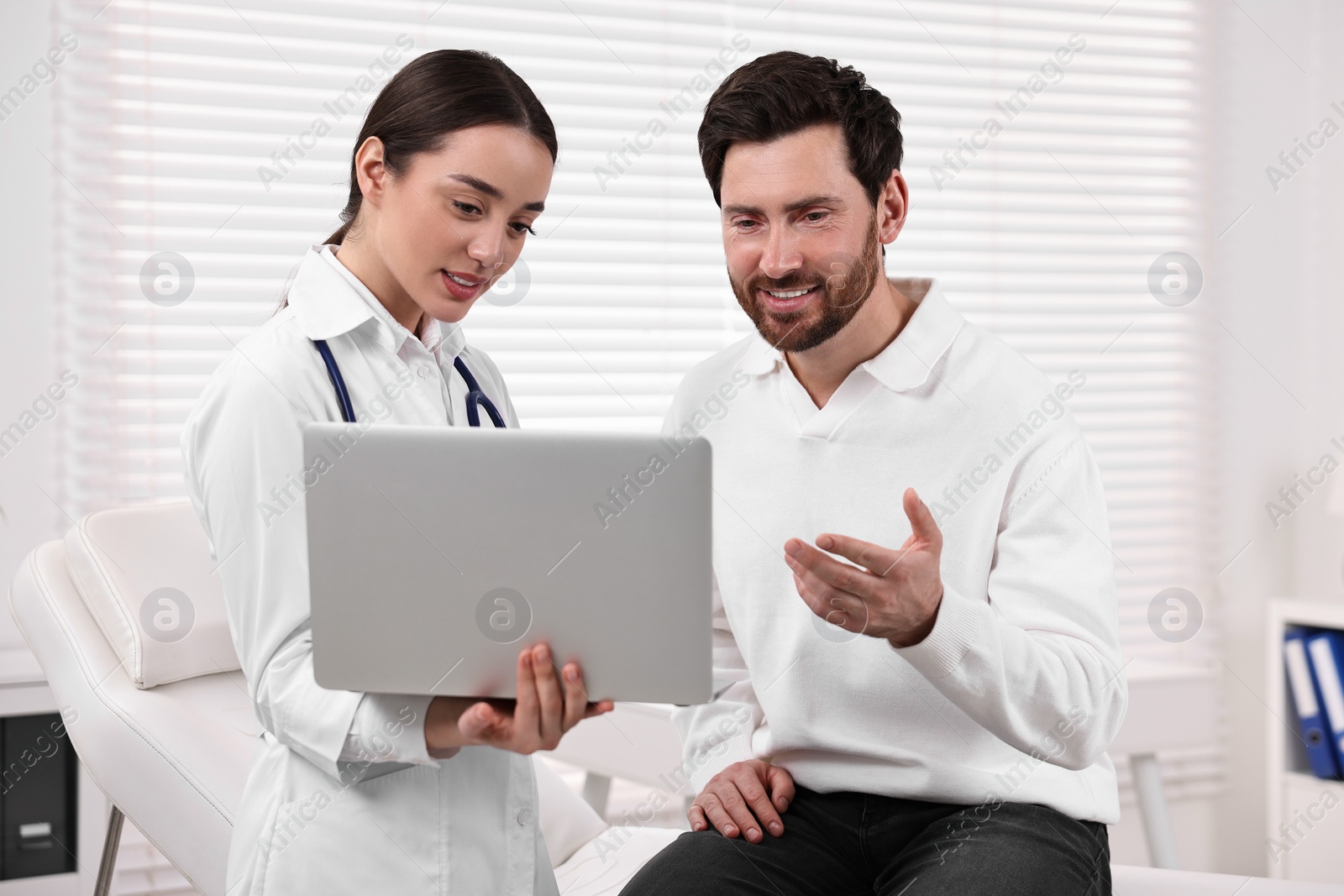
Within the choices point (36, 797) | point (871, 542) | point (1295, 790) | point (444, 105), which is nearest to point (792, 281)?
point (871, 542)

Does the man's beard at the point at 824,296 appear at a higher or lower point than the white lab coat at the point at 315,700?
higher

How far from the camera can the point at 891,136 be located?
1.51 metres

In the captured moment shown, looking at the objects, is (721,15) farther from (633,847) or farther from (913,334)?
(633,847)

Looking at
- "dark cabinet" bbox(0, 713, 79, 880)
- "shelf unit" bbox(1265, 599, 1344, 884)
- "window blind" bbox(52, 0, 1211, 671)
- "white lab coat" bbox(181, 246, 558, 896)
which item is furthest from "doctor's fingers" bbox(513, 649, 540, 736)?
"shelf unit" bbox(1265, 599, 1344, 884)

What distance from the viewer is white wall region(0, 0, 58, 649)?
2.20 m

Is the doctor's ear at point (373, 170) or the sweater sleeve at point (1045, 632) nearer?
the sweater sleeve at point (1045, 632)

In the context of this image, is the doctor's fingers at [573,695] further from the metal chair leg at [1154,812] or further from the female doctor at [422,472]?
the metal chair leg at [1154,812]

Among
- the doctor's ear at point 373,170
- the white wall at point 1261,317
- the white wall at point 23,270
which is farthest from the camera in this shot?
the white wall at point 1261,317

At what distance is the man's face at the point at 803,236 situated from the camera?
4.67 feet

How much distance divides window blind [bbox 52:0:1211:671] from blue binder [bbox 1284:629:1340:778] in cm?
Result: 44

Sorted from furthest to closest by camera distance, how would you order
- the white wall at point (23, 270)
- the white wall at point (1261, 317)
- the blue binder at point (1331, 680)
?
the white wall at point (1261, 317) < the blue binder at point (1331, 680) < the white wall at point (23, 270)

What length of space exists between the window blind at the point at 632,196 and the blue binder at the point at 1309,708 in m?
0.44

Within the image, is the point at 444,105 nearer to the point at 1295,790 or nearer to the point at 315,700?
the point at 315,700

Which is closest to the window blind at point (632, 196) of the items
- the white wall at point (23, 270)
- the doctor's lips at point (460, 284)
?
the white wall at point (23, 270)
